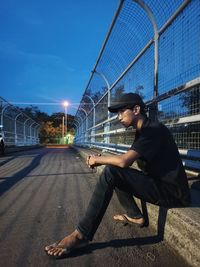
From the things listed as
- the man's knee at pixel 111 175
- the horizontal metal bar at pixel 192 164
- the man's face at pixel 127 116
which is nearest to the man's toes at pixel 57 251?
the man's knee at pixel 111 175

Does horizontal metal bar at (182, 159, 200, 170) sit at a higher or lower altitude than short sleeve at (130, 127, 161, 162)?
lower

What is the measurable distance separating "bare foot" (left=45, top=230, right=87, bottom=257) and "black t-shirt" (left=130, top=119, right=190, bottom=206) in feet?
2.30

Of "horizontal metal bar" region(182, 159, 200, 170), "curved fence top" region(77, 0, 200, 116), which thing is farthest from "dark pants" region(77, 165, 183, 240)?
"curved fence top" region(77, 0, 200, 116)

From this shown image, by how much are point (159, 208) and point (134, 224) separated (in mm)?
418

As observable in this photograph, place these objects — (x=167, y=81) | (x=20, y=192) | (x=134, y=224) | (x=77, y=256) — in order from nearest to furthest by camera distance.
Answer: (x=77, y=256)
(x=134, y=224)
(x=167, y=81)
(x=20, y=192)

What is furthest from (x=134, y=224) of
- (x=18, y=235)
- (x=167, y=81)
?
(x=167, y=81)

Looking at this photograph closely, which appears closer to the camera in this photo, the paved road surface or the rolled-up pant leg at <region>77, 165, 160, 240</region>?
the paved road surface

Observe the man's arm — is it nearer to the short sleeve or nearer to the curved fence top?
the short sleeve

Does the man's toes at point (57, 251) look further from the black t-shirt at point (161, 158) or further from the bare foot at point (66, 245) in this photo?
the black t-shirt at point (161, 158)

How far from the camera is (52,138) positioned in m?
64.6

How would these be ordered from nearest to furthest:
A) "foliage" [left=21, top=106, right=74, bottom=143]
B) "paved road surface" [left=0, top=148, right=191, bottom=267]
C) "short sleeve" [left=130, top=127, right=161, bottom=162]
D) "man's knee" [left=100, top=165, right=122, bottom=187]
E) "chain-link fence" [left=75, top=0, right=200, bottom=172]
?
"paved road surface" [left=0, top=148, right=191, bottom=267], "short sleeve" [left=130, top=127, right=161, bottom=162], "man's knee" [left=100, top=165, right=122, bottom=187], "chain-link fence" [left=75, top=0, right=200, bottom=172], "foliage" [left=21, top=106, right=74, bottom=143]

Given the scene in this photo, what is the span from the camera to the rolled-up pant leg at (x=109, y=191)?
8.52 ft

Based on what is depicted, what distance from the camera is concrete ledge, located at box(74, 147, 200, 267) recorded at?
2209mm

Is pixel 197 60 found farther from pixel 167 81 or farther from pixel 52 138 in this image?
pixel 52 138
